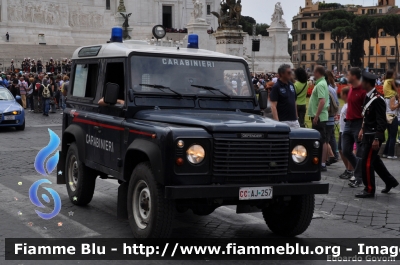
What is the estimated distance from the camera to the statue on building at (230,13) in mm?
37684

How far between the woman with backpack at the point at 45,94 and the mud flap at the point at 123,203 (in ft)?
67.8

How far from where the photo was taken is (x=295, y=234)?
25.0 ft

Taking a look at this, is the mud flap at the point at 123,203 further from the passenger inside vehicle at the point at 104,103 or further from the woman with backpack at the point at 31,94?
the woman with backpack at the point at 31,94

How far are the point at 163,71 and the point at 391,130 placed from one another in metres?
7.86

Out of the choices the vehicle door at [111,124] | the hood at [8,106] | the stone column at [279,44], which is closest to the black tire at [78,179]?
the vehicle door at [111,124]

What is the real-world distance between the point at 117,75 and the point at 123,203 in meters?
1.62

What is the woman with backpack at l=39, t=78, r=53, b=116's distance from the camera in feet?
91.1

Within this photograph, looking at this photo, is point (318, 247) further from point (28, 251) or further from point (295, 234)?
point (28, 251)

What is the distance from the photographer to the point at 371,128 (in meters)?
9.93

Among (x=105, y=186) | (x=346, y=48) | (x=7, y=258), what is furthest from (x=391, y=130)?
(x=346, y=48)

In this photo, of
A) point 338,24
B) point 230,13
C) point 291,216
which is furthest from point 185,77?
point 338,24

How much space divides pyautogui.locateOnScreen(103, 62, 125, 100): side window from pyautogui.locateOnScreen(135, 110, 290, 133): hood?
515mm

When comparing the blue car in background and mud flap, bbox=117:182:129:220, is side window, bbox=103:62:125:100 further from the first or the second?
the blue car in background

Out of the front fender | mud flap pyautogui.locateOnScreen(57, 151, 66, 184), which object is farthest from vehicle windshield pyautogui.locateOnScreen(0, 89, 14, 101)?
the front fender
